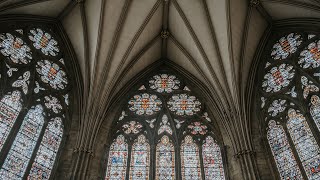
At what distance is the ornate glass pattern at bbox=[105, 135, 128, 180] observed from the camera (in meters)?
13.6

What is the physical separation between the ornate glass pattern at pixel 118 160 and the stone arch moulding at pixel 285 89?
529 cm

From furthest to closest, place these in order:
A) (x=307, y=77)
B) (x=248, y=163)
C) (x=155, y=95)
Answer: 1. (x=155, y=95)
2. (x=307, y=77)
3. (x=248, y=163)

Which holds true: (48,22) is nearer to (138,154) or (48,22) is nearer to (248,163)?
(138,154)

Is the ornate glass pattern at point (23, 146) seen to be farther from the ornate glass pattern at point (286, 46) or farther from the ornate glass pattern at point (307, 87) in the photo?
the ornate glass pattern at point (286, 46)

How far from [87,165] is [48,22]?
23.4ft

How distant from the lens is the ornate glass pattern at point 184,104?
640 inches

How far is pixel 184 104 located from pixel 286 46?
542cm

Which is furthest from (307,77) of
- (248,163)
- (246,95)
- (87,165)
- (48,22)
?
(48,22)

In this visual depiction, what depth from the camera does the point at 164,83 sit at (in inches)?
698

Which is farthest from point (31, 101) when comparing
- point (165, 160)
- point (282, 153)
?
point (282, 153)

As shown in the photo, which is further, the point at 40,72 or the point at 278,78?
the point at 278,78

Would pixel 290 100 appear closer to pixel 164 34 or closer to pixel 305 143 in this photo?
pixel 305 143

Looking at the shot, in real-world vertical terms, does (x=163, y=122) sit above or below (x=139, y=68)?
below

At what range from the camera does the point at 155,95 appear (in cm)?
1706
